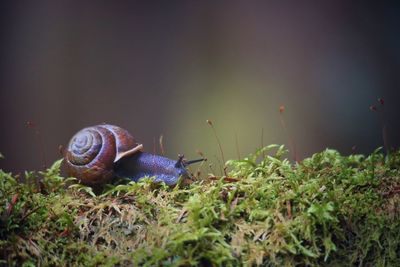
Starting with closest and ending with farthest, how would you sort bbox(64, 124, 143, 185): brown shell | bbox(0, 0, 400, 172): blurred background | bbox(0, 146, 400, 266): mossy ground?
bbox(0, 146, 400, 266): mossy ground → bbox(64, 124, 143, 185): brown shell → bbox(0, 0, 400, 172): blurred background

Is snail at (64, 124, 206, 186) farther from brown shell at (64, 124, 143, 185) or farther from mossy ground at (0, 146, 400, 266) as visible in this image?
mossy ground at (0, 146, 400, 266)

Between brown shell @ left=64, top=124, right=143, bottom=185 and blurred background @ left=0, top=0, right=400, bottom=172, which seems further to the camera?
blurred background @ left=0, top=0, right=400, bottom=172

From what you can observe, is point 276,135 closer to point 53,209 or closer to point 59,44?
point 59,44

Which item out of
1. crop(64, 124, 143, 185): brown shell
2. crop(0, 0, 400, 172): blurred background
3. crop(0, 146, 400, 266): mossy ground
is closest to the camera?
crop(0, 146, 400, 266): mossy ground

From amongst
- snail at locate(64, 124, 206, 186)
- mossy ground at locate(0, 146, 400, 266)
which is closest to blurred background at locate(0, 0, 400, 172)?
snail at locate(64, 124, 206, 186)

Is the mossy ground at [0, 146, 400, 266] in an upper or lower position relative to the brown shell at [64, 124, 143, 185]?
lower

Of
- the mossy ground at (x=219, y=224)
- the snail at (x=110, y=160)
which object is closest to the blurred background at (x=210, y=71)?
the snail at (x=110, y=160)

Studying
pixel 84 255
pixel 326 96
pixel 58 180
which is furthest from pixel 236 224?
pixel 326 96
